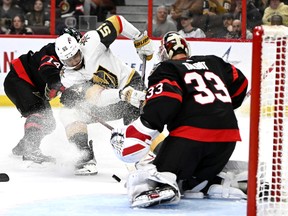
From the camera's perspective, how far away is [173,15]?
789cm

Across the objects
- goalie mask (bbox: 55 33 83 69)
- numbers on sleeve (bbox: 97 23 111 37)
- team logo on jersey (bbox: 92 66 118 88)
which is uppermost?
numbers on sleeve (bbox: 97 23 111 37)

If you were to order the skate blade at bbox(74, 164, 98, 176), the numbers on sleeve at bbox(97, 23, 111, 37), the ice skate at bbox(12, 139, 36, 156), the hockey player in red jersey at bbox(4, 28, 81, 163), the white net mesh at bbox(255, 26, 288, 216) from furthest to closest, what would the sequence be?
the ice skate at bbox(12, 139, 36, 156), the hockey player in red jersey at bbox(4, 28, 81, 163), the numbers on sleeve at bbox(97, 23, 111, 37), the skate blade at bbox(74, 164, 98, 176), the white net mesh at bbox(255, 26, 288, 216)

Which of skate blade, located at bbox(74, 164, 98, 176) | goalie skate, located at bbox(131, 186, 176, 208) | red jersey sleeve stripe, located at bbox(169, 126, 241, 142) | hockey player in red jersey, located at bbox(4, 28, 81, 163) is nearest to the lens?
goalie skate, located at bbox(131, 186, 176, 208)

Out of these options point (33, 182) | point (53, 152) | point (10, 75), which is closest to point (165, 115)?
point (33, 182)

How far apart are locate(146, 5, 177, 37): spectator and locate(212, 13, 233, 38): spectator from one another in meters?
0.42

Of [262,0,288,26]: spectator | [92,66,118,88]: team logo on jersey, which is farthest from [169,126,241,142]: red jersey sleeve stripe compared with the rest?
[262,0,288,26]: spectator

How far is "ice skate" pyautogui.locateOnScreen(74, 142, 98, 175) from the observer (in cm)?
466

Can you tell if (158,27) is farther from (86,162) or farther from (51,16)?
(86,162)

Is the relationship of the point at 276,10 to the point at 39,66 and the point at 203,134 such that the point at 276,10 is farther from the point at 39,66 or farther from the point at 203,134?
the point at 203,134

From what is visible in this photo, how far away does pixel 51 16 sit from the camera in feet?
26.2

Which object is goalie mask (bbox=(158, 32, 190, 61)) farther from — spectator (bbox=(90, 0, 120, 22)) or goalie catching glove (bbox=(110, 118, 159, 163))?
spectator (bbox=(90, 0, 120, 22))

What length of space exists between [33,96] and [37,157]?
481 mm

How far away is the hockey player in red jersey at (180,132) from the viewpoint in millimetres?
3535

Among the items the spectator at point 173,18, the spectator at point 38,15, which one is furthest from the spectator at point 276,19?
the spectator at point 38,15
